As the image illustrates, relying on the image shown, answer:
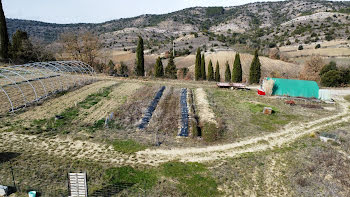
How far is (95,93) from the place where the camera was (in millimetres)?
24016

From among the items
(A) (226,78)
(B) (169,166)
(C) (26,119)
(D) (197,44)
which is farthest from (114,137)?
(D) (197,44)

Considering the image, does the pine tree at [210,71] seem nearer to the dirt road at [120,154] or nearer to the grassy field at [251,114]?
the grassy field at [251,114]

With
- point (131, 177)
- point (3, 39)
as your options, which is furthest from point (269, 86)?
point (3, 39)

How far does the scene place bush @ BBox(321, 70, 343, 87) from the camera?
32469mm

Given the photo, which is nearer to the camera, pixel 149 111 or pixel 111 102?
pixel 149 111

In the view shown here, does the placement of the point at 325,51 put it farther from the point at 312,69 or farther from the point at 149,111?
the point at 149,111

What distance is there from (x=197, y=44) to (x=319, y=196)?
80.4 meters

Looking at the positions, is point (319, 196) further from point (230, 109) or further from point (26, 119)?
point (26, 119)

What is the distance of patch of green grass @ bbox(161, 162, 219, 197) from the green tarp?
1952cm

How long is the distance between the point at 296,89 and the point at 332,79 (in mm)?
10880

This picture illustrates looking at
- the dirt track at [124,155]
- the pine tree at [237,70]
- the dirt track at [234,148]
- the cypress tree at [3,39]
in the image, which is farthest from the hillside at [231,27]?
the dirt track at [124,155]

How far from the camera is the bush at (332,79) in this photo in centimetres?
3247

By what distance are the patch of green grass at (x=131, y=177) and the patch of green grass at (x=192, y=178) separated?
75 cm

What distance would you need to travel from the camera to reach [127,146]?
13156 millimetres
